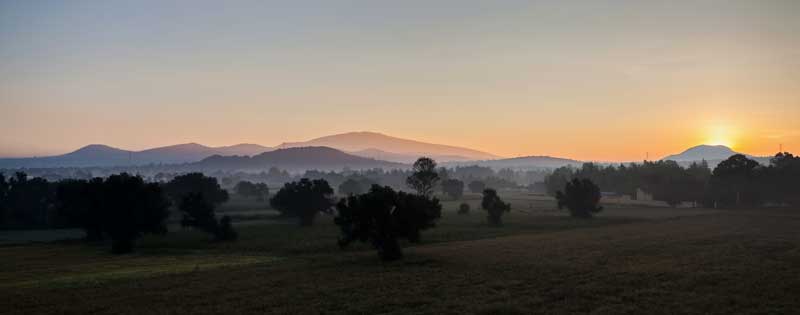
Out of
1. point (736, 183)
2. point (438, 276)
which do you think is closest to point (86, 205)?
point (438, 276)

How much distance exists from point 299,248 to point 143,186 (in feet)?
107

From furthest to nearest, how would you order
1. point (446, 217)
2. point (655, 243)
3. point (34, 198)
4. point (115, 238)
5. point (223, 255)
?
point (34, 198)
point (446, 217)
point (115, 238)
point (223, 255)
point (655, 243)

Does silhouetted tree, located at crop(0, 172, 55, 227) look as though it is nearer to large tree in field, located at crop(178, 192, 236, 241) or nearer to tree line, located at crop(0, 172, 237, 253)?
tree line, located at crop(0, 172, 237, 253)

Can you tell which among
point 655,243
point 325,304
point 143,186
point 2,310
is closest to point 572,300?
point 325,304

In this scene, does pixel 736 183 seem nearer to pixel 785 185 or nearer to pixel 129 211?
pixel 785 185

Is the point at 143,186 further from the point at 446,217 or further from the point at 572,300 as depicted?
the point at 572,300

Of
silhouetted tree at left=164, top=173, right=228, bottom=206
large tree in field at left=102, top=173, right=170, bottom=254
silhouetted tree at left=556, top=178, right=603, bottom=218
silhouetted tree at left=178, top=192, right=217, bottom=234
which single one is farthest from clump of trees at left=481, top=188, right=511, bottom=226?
silhouetted tree at left=164, top=173, right=228, bottom=206

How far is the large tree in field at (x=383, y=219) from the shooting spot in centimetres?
5656

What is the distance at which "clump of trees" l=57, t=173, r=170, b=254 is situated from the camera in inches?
2980

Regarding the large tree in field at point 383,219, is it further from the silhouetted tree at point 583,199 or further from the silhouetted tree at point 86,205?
the silhouetted tree at point 583,199

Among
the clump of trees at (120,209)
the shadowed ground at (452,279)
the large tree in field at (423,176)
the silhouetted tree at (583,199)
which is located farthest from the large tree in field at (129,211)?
the silhouetted tree at (583,199)

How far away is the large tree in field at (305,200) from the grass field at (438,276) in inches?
1130

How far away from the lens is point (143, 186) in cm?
8400

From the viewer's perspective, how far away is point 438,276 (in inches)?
1758
